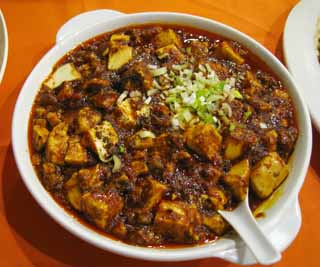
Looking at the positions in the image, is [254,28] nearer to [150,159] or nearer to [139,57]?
[139,57]

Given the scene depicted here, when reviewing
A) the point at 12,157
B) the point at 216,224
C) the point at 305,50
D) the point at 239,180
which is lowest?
the point at 12,157

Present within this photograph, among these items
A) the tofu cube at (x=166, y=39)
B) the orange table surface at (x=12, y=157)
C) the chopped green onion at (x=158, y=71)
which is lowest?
the orange table surface at (x=12, y=157)

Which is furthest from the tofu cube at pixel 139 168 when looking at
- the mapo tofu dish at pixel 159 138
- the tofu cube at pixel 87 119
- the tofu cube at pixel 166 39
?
the tofu cube at pixel 166 39

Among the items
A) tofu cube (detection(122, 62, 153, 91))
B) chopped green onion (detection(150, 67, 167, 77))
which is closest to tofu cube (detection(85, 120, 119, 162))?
tofu cube (detection(122, 62, 153, 91))

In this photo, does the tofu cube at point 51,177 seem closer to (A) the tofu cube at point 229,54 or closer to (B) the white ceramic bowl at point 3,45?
(B) the white ceramic bowl at point 3,45

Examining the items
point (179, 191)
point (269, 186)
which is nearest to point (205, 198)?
point (179, 191)

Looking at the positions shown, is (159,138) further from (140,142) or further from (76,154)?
(76,154)

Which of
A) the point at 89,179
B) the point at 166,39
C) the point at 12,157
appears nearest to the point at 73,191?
the point at 89,179
